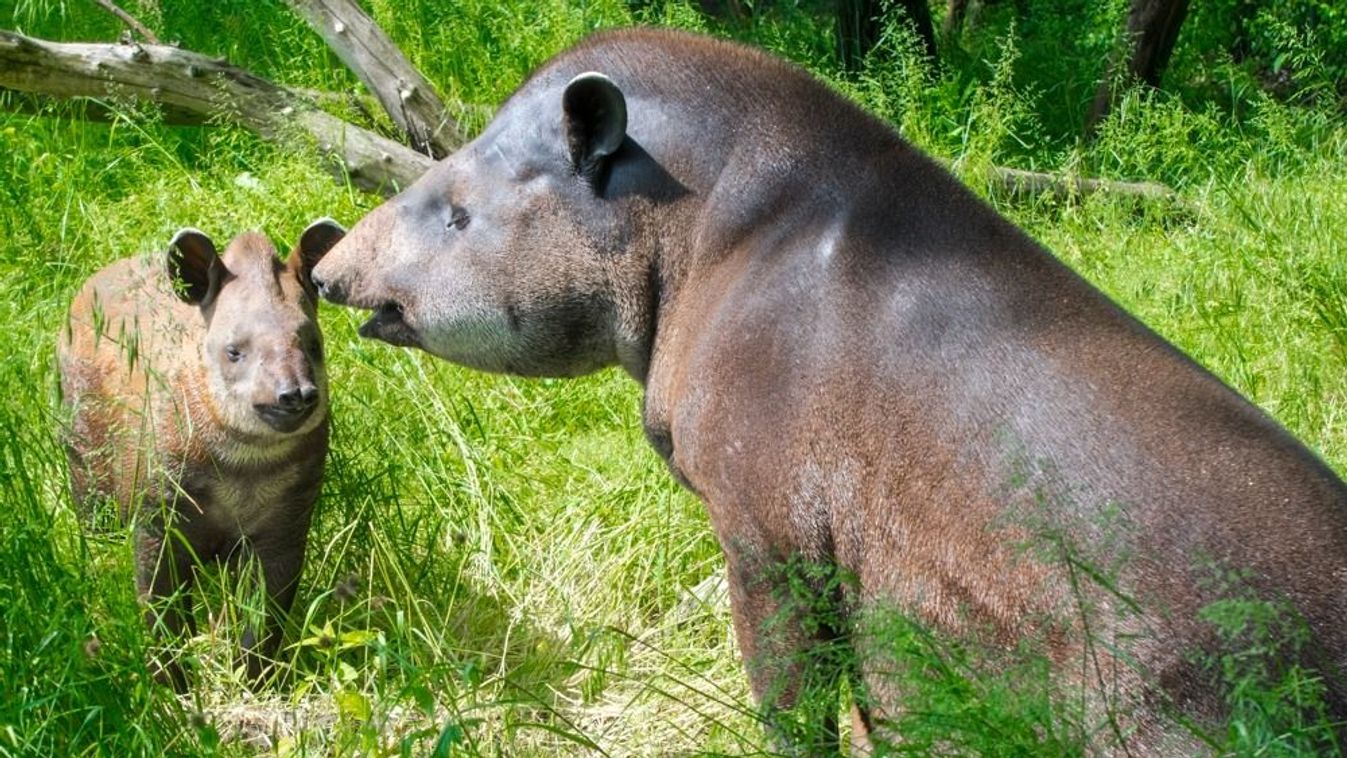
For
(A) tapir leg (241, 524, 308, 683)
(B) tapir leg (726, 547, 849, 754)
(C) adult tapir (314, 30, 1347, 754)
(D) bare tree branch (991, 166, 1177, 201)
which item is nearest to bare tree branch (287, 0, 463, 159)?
(D) bare tree branch (991, 166, 1177, 201)

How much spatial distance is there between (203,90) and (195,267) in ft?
8.83

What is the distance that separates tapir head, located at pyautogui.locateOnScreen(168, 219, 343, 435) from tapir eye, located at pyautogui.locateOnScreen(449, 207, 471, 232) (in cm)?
118

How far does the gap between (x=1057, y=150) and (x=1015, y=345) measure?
21.5 feet

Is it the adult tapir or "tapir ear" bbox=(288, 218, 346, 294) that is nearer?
the adult tapir

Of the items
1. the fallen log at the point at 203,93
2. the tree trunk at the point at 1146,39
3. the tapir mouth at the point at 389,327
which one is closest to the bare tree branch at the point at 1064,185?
the fallen log at the point at 203,93

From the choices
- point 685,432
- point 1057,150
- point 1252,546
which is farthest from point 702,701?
point 1057,150

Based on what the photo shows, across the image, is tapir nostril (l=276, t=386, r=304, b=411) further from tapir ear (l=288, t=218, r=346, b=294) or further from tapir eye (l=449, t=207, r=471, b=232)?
tapir eye (l=449, t=207, r=471, b=232)

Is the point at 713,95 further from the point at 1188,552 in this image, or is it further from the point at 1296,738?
the point at 1296,738

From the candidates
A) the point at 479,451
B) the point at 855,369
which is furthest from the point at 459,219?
the point at 479,451

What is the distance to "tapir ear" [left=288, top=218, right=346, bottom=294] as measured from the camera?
5.86m

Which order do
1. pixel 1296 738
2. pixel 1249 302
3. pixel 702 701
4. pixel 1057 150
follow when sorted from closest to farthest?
pixel 1296 738 < pixel 702 701 < pixel 1249 302 < pixel 1057 150

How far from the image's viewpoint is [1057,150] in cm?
1001

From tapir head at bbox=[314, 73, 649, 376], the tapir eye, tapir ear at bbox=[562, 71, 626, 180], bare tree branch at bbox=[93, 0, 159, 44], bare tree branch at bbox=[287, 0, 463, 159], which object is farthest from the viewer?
bare tree branch at bbox=[287, 0, 463, 159]

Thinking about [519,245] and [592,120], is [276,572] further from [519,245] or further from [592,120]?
[592,120]
